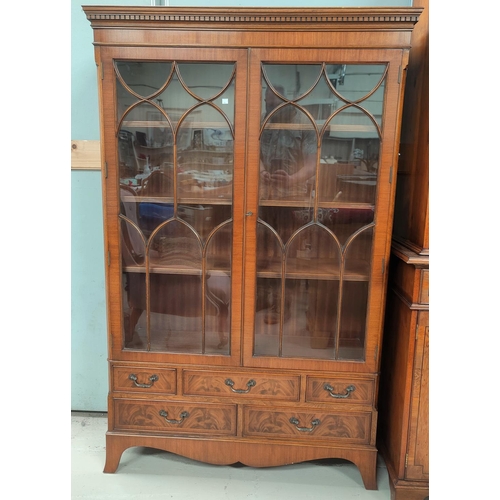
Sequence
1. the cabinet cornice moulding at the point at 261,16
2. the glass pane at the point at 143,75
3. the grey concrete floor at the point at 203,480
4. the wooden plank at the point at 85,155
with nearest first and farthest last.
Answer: the cabinet cornice moulding at the point at 261,16 < the glass pane at the point at 143,75 < the grey concrete floor at the point at 203,480 < the wooden plank at the point at 85,155

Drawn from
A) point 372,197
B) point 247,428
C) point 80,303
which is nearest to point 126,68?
point 372,197

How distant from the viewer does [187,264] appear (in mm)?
1342

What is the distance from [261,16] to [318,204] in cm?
57

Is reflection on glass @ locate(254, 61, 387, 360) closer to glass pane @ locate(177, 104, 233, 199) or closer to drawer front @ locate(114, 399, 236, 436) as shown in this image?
glass pane @ locate(177, 104, 233, 199)

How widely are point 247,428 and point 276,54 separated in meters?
1.20

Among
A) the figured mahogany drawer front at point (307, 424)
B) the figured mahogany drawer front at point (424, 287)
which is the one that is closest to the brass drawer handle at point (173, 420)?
the figured mahogany drawer front at point (307, 424)

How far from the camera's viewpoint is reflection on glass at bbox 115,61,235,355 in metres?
1.22

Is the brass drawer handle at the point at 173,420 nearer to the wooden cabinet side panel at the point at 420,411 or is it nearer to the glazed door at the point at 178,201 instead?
the glazed door at the point at 178,201

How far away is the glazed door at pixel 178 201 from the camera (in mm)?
1213

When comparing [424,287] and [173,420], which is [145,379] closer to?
[173,420]

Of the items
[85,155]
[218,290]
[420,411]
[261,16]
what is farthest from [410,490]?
[85,155]

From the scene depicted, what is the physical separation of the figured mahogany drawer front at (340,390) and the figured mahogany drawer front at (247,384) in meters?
0.05

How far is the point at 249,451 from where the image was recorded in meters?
1.34

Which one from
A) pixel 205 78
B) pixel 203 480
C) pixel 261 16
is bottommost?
pixel 203 480
